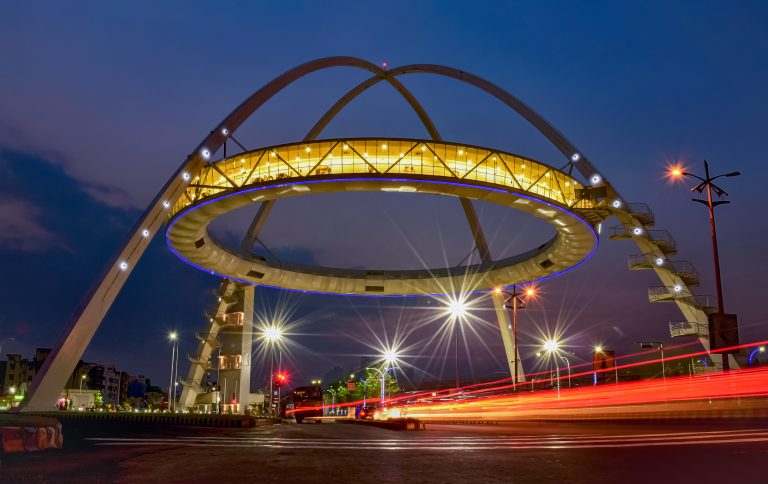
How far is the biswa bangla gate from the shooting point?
42.7 metres

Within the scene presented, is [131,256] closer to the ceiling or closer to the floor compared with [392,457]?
closer to the ceiling

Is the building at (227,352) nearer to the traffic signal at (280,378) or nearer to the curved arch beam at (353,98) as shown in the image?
the traffic signal at (280,378)

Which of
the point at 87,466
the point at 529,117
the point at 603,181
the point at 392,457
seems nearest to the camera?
the point at 87,466

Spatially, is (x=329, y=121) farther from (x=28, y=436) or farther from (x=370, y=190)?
(x=28, y=436)

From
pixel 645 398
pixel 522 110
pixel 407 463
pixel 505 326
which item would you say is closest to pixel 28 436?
pixel 407 463

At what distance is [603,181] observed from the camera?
54656 mm

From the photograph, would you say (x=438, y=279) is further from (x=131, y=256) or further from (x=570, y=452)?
(x=570, y=452)

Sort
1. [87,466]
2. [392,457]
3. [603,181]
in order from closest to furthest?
[87,466] < [392,457] < [603,181]

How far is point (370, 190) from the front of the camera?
44.6m

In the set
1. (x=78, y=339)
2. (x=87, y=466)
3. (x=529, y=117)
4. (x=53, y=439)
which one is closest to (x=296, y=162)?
(x=78, y=339)

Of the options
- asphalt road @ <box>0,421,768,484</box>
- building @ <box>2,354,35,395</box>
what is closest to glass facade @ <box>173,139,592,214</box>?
asphalt road @ <box>0,421,768,484</box>

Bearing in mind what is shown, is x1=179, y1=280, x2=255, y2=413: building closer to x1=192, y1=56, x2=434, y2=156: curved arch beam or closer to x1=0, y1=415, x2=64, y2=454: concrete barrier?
x1=192, y1=56, x2=434, y2=156: curved arch beam

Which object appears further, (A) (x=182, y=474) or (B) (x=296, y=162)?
(B) (x=296, y=162)

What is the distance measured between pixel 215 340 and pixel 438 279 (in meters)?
25.9
